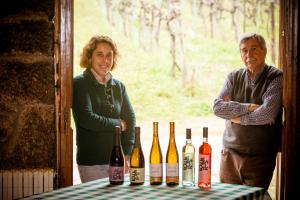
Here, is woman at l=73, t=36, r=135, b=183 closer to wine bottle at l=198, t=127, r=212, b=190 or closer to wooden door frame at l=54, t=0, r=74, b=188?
wooden door frame at l=54, t=0, r=74, b=188

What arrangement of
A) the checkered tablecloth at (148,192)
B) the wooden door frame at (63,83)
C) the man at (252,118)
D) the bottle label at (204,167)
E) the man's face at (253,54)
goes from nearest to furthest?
the checkered tablecloth at (148,192)
the bottle label at (204,167)
the wooden door frame at (63,83)
the man at (252,118)
the man's face at (253,54)

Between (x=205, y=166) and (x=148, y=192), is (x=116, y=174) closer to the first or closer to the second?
(x=148, y=192)

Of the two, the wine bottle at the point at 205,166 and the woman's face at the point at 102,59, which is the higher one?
Answer: the woman's face at the point at 102,59

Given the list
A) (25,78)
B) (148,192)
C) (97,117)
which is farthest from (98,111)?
(148,192)

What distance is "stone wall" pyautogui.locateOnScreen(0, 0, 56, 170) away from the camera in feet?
9.05

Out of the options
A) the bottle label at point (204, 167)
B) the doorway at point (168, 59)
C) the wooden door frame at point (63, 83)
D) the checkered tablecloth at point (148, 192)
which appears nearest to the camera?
the checkered tablecloth at point (148, 192)

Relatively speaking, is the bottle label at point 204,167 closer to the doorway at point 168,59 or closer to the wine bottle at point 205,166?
the wine bottle at point 205,166

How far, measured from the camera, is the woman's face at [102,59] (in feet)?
10.7

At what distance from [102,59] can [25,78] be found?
0.70 meters

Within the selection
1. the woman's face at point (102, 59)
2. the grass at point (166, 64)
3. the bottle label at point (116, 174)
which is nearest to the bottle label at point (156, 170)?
the bottle label at point (116, 174)

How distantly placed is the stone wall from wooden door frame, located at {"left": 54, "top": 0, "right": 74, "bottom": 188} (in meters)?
0.05

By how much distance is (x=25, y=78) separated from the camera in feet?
9.09

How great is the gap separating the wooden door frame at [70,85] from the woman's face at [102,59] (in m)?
0.51

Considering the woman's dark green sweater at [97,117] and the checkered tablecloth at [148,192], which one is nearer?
the checkered tablecloth at [148,192]
